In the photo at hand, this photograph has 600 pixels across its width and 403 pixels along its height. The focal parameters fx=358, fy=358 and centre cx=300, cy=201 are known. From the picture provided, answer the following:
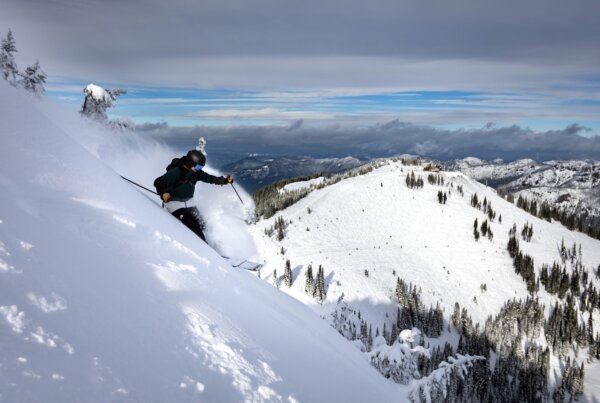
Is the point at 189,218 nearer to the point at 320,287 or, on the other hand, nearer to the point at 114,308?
the point at 114,308

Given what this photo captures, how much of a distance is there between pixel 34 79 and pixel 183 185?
20043 mm

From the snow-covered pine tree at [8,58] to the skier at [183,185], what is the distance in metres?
17.7

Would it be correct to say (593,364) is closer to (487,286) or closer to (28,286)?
(487,286)

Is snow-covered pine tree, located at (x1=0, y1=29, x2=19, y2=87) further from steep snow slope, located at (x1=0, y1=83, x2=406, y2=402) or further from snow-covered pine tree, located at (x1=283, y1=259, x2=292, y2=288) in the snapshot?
snow-covered pine tree, located at (x1=283, y1=259, x2=292, y2=288)

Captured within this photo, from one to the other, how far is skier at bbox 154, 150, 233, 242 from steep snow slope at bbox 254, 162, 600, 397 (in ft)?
105

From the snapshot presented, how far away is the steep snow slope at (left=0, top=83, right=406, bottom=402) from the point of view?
3197 mm

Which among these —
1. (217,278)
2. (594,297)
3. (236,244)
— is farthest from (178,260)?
(594,297)

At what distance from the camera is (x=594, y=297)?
209 feet

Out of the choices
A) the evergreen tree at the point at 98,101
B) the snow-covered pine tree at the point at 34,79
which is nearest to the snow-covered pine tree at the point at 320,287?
the evergreen tree at the point at 98,101

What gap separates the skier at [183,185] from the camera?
11.5 meters

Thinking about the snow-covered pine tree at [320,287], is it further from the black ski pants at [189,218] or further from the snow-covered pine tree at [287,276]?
the black ski pants at [189,218]

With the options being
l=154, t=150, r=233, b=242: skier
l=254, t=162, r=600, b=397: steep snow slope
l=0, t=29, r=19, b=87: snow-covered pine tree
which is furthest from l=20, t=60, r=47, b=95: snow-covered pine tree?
l=254, t=162, r=600, b=397: steep snow slope

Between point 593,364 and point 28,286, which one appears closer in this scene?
point 28,286

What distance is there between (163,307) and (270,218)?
59.4 meters
